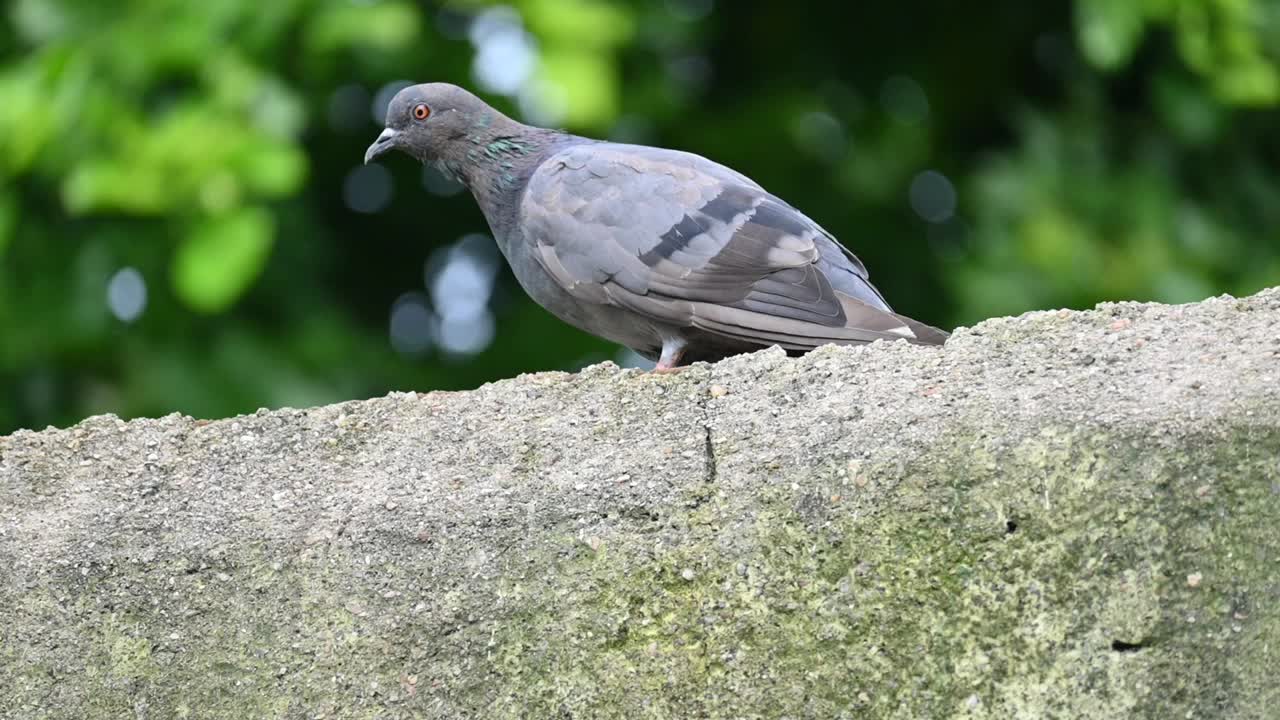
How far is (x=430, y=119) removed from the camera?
17.2 feet

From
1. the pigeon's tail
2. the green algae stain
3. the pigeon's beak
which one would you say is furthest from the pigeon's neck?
the green algae stain

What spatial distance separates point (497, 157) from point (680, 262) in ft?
3.29

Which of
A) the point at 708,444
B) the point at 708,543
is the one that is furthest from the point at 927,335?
the point at 708,543

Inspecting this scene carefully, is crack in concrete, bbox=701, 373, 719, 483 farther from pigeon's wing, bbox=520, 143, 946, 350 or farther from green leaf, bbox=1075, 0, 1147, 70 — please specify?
green leaf, bbox=1075, 0, 1147, 70

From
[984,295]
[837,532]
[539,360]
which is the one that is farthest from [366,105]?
[837,532]

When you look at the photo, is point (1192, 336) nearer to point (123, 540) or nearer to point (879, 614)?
point (879, 614)

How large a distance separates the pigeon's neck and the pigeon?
114 mm

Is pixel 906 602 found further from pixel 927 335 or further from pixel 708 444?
pixel 927 335

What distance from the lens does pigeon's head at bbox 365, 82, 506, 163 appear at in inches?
205

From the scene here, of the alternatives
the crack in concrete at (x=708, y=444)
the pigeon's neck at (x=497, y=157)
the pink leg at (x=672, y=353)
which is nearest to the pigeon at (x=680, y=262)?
the pink leg at (x=672, y=353)

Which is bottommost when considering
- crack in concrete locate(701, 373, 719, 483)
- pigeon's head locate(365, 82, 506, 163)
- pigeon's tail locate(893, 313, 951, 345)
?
pigeon's head locate(365, 82, 506, 163)

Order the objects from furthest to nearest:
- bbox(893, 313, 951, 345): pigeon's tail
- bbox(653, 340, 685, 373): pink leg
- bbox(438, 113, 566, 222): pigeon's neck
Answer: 1. bbox(438, 113, 566, 222): pigeon's neck
2. bbox(653, 340, 685, 373): pink leg
3. bbox(893, 313, 951, 345): pigeon's tail

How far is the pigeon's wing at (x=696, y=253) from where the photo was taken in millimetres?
4105

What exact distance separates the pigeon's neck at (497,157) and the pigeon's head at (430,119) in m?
0.03
